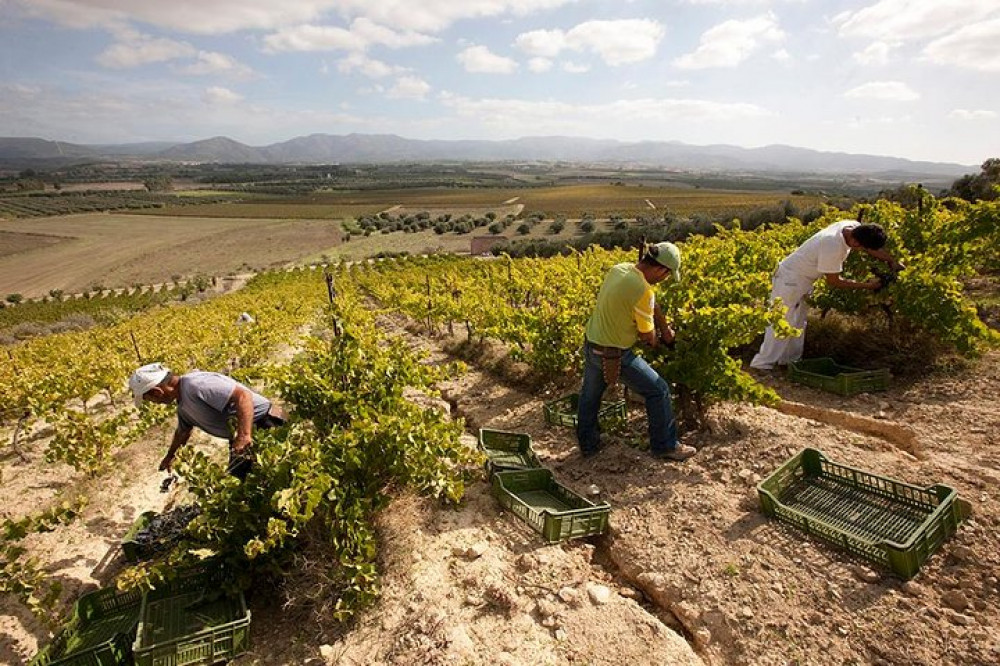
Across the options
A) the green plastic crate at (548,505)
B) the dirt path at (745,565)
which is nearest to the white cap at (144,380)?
the dirt path at (745,565)

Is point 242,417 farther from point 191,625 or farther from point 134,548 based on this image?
point 134,548

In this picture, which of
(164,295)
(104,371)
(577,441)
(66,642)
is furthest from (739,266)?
(164,295)

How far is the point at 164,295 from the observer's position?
39531 mm

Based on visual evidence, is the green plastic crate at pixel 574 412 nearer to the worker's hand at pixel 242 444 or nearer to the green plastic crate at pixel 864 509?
the green plastic crate at pixel 864 509

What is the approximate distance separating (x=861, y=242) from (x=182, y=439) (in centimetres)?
711

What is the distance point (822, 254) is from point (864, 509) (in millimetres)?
3234

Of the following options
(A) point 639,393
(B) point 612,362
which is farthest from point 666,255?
(A) point 639,393

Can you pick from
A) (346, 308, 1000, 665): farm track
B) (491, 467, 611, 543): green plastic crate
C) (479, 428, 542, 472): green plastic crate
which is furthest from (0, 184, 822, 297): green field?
(491, 467, 611, 543): green plastic crate

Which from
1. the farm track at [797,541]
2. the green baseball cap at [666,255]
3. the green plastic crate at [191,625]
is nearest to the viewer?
the farm track at [797,541]

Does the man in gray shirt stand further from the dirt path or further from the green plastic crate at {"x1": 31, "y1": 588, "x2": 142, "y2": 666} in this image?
the dirt path

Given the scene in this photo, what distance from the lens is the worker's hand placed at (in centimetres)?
407

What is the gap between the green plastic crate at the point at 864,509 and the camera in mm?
3342

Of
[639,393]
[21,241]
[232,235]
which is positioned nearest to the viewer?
Answer: [639,393]

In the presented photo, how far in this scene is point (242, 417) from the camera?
4.25m
